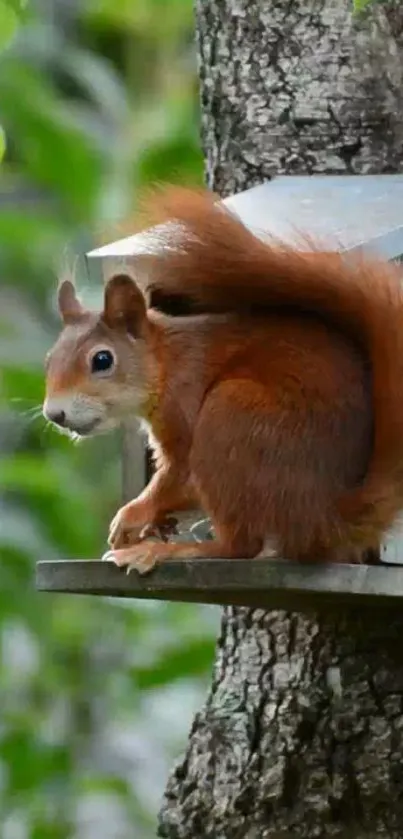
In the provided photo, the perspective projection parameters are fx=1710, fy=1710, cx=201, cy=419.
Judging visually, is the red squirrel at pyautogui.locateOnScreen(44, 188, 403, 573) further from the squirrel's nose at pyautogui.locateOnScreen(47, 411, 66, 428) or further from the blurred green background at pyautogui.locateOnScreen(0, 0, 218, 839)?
the blurred green background at pyautogui.locateOnScreen(0, 0, 218, 839)

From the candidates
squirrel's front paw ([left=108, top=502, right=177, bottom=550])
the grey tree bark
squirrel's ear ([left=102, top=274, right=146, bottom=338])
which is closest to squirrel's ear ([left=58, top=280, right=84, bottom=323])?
squirrel's ear ([left=102, top=274, right=146, bottom=338])

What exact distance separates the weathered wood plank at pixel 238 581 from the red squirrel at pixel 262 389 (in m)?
0.03

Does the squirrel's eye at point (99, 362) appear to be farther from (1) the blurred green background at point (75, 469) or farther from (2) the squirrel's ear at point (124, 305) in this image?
(1) the blurred green background at point (75, 469)

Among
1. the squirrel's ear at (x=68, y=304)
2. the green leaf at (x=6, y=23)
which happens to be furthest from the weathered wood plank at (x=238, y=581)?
the green leaf at (x=6, y=23)

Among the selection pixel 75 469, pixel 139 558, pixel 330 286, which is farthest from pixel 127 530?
pixel 75 469

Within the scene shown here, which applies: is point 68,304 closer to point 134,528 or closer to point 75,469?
point 134,528

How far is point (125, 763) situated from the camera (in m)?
2.24

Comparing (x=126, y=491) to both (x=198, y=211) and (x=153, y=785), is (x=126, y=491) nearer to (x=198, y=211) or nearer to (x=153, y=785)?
(x=198, y=211)

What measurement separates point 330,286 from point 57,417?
0.26 m

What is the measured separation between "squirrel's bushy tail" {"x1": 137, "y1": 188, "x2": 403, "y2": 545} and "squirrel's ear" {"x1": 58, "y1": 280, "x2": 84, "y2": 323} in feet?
0.40

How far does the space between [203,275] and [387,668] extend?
51 centimetres

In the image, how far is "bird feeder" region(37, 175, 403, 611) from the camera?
4.53ft

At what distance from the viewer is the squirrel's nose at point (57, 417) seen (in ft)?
4.72

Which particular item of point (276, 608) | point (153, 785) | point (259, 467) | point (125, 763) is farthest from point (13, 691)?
point (259, 467)
